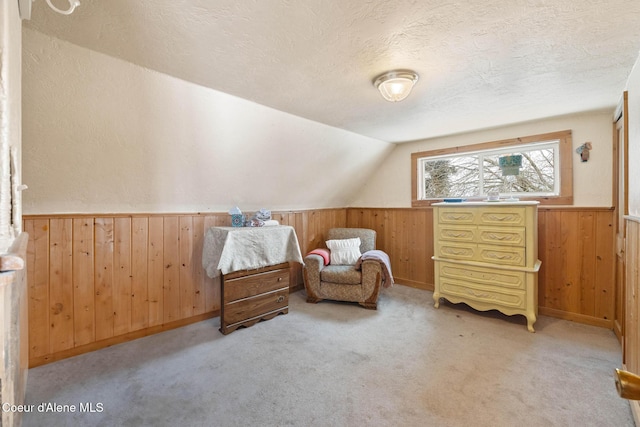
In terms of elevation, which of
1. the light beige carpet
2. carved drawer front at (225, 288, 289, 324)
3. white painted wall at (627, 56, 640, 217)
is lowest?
the light beige carpet

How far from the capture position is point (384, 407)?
1693 millimetres

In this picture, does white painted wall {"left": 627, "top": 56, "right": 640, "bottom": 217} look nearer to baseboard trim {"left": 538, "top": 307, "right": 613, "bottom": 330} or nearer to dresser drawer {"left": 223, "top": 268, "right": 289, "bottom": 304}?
baseboard trim {"left": 538, "top": 307, "right": 613, "bottom": 330}

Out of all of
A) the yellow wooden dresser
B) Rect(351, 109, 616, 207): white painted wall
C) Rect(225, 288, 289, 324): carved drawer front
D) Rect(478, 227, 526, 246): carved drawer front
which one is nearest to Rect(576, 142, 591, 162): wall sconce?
Rect(351, 109, 616, 207): white painted wall

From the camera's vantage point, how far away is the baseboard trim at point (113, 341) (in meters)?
2.14

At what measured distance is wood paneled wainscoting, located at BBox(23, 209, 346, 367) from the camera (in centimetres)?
212

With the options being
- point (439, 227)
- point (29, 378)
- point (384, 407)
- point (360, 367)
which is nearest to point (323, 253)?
point (439, 227)

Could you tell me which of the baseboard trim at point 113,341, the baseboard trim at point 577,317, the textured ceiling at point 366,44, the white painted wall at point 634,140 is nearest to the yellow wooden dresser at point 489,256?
the baseboard trim at point 577,317

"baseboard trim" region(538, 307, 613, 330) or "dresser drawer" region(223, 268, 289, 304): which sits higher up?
"dresser drawer" region(223, 268, 289, 304)

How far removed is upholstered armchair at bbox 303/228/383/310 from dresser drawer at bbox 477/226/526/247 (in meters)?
1.15

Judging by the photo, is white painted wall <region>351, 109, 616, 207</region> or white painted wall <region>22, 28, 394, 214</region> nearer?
white painted wall <region>22, 28, 394, 214</region>

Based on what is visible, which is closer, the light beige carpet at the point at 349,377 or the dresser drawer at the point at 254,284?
the light beige carpet at the point at 349,377

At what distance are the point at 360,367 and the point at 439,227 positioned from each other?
1.93m

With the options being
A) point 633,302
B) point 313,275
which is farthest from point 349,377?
point 633,302

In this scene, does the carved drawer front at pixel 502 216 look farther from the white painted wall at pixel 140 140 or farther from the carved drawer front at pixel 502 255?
the white painted wall at pixel 140 140
